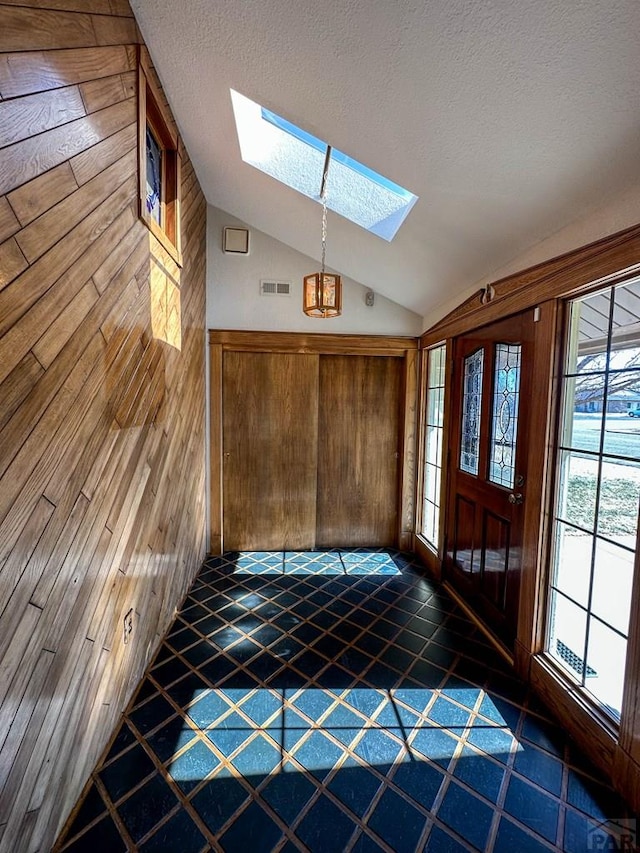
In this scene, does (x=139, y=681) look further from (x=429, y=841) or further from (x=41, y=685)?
(x=429, y=841)

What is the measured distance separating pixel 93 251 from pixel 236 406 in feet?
7.47

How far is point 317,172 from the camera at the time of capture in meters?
2.52

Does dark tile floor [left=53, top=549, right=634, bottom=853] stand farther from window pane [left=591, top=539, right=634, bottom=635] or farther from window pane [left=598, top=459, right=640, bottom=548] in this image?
window pane [left=598, top=459, right=640, bottom=548]

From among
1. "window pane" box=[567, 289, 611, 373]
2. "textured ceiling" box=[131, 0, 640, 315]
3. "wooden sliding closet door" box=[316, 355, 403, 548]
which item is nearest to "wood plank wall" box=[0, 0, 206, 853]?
"textured ceiling" box=[131, 0, 640, 315]

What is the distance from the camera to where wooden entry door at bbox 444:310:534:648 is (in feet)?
7.22

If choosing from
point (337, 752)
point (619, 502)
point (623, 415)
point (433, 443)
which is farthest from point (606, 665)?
point (433, 443)

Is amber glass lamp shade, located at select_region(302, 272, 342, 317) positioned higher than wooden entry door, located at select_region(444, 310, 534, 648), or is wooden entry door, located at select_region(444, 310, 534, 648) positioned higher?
amber glass lamp shade, located at select_region(302, 272, 342, 317)

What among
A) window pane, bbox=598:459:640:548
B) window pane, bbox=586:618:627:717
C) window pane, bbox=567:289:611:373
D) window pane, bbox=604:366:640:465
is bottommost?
window pane, bbox=586:618:627:717

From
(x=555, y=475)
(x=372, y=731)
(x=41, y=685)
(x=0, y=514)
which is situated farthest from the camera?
(x=555, y=475)

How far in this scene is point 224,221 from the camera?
3434 millimetres

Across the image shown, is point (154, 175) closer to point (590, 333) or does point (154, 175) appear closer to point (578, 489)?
point (590, 333)

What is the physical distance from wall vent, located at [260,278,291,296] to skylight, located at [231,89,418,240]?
101cm

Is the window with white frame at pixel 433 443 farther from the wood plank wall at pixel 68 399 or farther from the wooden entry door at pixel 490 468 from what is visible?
the wood plank wall at pixel 68 399

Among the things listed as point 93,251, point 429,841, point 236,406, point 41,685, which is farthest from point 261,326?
point 429,841
